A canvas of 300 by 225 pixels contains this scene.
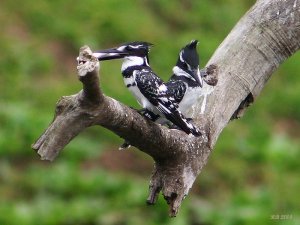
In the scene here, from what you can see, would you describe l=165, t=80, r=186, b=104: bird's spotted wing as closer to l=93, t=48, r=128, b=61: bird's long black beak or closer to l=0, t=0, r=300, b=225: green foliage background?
l=93, t=48, r=128, b=61: bird's long black beak

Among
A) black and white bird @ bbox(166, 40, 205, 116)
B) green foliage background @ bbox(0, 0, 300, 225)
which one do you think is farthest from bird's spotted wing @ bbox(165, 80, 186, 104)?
green foliage background @ bbox(0, 0, 300, 225)

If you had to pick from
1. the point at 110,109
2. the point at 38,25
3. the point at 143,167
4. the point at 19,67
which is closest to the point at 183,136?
the point at 110,109

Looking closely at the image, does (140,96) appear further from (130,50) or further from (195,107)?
(195,107)

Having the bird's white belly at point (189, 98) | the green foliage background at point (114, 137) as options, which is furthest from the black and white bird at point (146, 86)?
the green foliage background at point (114, 137)

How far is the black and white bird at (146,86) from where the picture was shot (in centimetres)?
267

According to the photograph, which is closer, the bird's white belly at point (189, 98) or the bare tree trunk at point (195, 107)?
the bare tree trunk at point (195, 107)

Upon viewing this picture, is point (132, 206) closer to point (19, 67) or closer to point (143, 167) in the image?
point (143, 167)

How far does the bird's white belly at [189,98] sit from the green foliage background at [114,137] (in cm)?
274

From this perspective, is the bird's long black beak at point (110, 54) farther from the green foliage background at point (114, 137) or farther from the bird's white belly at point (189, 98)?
the green foliage background at point (114, 137)

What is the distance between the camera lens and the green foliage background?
225 inches

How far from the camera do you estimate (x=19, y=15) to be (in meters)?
7.67

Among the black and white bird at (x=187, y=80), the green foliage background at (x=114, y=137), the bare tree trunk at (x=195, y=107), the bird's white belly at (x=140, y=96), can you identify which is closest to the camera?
the bare tree trunk at (x=195, y=107)

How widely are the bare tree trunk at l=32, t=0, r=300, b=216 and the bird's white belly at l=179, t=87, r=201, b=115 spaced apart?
87 mm

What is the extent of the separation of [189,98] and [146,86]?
217 mm
